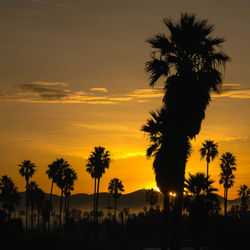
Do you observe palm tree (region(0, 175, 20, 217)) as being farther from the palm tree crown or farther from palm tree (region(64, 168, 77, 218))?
the palm tree crown

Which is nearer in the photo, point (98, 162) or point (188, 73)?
point (188, 73)

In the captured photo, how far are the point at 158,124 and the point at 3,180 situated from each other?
9374 centimetres

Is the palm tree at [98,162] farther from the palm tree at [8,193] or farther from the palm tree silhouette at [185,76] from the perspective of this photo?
the palm tree silhouette at [185,76]

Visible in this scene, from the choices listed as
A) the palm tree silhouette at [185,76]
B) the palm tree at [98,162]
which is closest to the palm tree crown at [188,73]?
the palm tree silhouette at [185,76]

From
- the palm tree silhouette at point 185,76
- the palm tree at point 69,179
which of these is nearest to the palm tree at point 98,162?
the palm tree at point 69,179

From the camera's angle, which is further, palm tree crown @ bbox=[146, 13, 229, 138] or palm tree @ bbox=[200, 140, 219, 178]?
palm tree @ bbox=[200, 140, 219, 178]

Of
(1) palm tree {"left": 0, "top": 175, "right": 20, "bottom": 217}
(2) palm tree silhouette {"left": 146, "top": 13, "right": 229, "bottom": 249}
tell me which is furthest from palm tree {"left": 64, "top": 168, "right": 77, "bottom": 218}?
(2) palm tree silhouette {"left": 146, "top": 13, "right": 229, "bottom": 249}

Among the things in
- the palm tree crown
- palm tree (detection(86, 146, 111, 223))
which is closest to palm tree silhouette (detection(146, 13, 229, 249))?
the palm tree crown

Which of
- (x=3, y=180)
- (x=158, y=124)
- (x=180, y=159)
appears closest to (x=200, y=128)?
(x=180, y=159)

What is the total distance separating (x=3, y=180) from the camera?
11612cm

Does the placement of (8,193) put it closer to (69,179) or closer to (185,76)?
(69,179)

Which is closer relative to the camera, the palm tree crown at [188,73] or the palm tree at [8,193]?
the palm tree crown at [188,73]

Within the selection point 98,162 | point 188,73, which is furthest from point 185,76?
point 98,162

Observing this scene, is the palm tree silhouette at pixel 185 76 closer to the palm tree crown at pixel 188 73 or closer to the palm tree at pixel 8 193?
the palm tree crown at pixel 188 73
